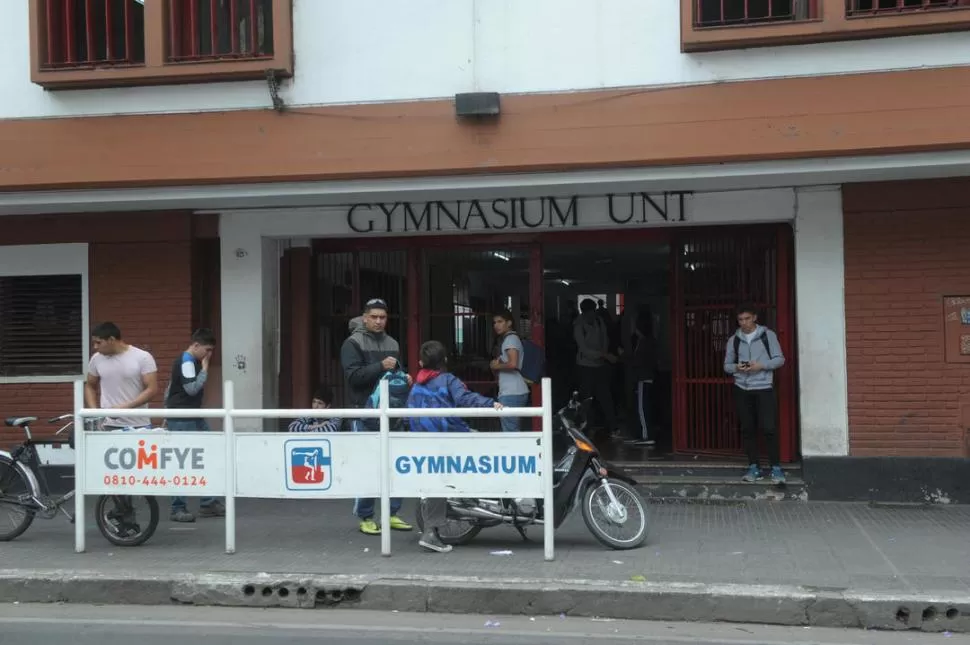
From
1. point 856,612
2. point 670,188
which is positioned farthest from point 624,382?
→ point 856,612

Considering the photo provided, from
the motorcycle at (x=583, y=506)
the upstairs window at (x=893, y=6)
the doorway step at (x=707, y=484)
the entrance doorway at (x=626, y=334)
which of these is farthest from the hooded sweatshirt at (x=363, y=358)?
the upstairs window at (x=893, y=6)

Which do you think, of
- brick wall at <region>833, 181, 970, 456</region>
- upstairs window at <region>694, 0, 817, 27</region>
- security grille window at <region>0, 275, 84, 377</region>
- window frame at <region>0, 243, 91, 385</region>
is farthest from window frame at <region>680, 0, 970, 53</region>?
security grille window at <region>0, 275, 84, 377</region>

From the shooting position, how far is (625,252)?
1295 cm

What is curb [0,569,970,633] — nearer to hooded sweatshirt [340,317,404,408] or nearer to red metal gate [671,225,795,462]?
hooded sweatshirt [340,317,404,408]

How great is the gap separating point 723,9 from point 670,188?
5.45 ft

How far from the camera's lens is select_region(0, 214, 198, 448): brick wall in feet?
33.4

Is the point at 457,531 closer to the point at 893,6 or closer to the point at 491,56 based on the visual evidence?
the point at 491,56

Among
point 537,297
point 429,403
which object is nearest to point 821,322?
point 537,297

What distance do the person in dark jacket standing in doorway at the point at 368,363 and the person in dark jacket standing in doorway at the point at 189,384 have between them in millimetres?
1367

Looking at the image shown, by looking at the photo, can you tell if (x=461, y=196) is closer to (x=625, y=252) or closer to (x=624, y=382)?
(x=625, y=252)

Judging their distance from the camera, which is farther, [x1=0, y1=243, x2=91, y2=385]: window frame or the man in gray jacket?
[x1=0, y1=243, x2=91, y2=385]: window frame

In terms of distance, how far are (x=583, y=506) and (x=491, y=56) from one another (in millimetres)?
4128

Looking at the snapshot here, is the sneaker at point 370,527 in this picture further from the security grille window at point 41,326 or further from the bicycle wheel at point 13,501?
the security grille window at point 41,326

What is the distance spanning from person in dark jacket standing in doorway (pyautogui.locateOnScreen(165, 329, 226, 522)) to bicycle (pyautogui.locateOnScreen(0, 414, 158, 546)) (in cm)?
85
